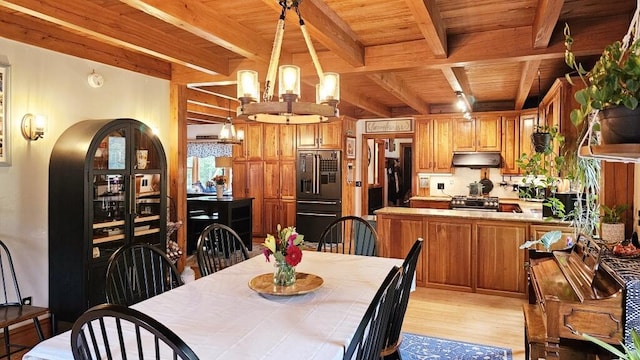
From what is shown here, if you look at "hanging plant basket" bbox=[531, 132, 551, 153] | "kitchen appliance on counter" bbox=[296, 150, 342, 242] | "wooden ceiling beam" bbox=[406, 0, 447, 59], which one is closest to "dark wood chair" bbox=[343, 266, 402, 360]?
"wooden ceiling beam" bbox=[406, 0, 447, 59]

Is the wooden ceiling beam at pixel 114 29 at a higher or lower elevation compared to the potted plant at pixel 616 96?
higher

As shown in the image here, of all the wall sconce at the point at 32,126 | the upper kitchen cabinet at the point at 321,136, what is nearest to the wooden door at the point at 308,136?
the upper kitchen cabinet at the point at 321,136

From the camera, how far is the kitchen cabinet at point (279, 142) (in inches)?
297

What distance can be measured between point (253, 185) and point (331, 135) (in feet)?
5.78

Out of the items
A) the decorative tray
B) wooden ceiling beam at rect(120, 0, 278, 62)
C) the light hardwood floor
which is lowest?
the light hardwood floor

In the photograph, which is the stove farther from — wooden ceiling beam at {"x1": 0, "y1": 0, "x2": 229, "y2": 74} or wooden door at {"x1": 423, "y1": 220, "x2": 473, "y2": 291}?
wooden ceiling beam at {"x1": 0, "y1": 0, "x2": 229, "y2": 74}

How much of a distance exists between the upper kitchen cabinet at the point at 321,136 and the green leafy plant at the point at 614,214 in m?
4.70

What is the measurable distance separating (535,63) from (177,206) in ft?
12.8

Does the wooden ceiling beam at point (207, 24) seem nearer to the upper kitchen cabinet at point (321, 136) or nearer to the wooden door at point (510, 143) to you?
the upper kitchen cabinet at point (321, 136)

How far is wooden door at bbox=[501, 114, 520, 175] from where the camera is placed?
6664 millimetres

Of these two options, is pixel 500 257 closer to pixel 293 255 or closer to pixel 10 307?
pixel 293 255

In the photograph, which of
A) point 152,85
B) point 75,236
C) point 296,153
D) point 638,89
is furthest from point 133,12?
point 296,153

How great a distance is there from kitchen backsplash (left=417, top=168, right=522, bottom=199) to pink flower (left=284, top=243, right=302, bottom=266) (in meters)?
5.66

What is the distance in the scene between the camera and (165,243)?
4.11 metres
